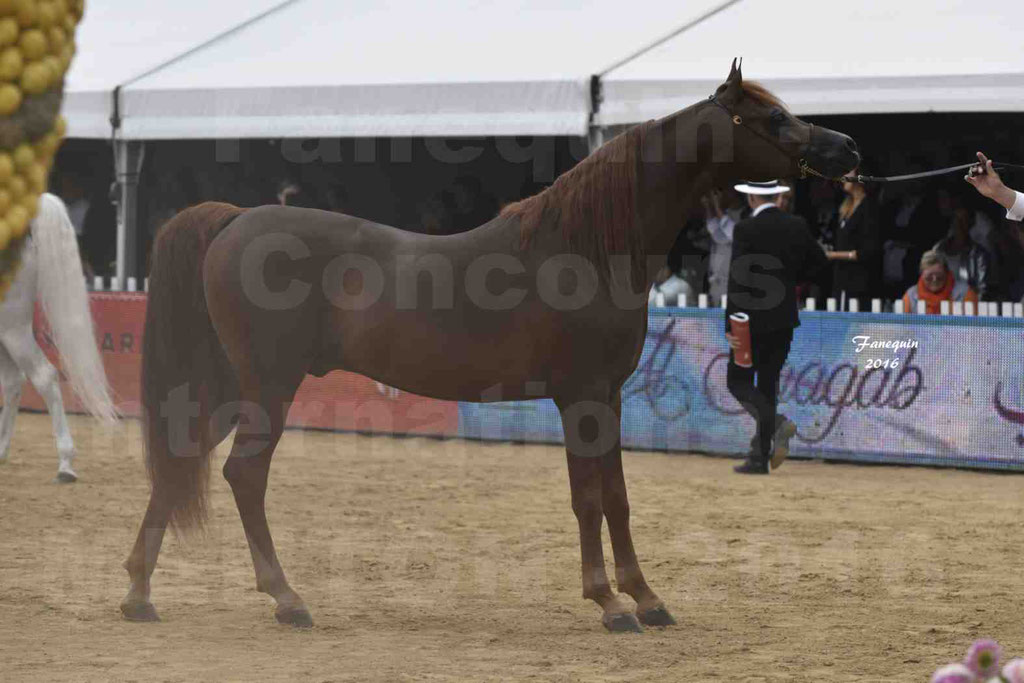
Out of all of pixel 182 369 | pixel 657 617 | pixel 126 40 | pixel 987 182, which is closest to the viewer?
pixel 987 182

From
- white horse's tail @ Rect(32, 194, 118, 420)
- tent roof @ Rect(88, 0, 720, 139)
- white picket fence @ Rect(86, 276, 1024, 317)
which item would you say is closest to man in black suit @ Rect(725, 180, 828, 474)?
white picket fence @ Rect(86, 276, 1024, 317)

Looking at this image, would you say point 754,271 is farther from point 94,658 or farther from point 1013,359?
point 94,658

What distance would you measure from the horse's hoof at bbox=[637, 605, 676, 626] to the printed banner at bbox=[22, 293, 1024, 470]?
17.4 feet

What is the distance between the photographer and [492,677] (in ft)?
16.7

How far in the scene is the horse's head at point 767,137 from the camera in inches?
240

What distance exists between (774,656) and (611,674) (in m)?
0.67

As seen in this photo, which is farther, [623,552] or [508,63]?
→ [508,63]

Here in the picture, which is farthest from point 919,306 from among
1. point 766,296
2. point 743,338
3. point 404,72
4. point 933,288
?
point 404,72

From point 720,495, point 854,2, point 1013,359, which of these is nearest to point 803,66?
point 854,2

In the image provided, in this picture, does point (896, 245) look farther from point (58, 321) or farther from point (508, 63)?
point (58, 321)

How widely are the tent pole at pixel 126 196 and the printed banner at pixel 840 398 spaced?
9.13ft

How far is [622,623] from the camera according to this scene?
5883 mm

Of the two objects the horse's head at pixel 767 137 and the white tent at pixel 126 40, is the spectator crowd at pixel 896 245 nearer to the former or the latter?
the horse's head at pixel 767 137

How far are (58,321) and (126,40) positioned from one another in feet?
21.2
